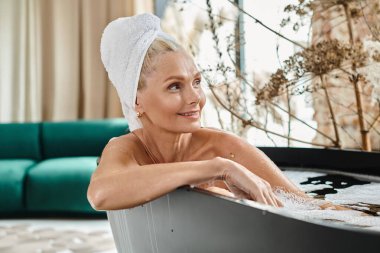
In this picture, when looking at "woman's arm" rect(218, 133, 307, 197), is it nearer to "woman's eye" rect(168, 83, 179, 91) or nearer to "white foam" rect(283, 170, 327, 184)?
"woman's eye" rect(168, 83, 179, 91)

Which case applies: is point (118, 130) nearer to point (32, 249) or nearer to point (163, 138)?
point (32, 249)

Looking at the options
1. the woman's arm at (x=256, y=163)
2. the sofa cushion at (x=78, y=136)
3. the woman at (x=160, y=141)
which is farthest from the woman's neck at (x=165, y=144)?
the sofa cushion at (x=78, y=136)

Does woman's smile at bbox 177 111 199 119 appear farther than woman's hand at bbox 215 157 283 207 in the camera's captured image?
Yes

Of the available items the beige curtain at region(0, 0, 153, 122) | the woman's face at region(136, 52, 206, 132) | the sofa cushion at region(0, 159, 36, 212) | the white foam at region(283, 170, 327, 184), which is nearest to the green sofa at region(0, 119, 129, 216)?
the sofa cushion at region(0, 159, 36, 212)

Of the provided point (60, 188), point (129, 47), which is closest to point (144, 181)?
point (129, 47)

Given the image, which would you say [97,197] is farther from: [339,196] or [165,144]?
[339,196]

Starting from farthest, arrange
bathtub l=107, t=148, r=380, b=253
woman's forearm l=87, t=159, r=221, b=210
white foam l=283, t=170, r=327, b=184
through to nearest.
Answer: white foam l=283, t=170, r=327, b=184 < woman's forearm l=87, t=159, r=221, b=210 < bathtub l=107, t=148, r=380, b=253

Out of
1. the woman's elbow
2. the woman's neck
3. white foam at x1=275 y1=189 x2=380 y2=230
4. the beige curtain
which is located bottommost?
white foam at x1=275 y1=189 x2=380 y2=230

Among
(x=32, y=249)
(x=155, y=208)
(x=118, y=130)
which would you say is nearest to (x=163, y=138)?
(x=155, y=208)

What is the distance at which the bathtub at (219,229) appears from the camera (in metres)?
0.71

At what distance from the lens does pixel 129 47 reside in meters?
1.26

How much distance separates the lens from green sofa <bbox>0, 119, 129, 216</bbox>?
370cm

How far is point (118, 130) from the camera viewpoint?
13.8 feet

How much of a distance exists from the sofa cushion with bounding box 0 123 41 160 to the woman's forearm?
135 inches
